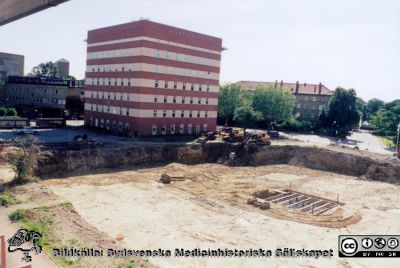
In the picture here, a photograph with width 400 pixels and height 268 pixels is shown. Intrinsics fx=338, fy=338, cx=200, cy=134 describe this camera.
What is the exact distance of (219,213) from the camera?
29766mm

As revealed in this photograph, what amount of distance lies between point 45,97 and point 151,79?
34.2 meters

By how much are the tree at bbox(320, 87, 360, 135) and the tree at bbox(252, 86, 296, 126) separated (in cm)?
977

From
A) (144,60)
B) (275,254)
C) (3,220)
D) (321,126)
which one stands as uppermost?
(144,60)

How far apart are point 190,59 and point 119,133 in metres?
18.2

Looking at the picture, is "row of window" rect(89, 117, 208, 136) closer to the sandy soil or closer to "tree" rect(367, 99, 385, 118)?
the sandy soil

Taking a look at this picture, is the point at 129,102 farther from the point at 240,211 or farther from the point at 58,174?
the point at 240,211

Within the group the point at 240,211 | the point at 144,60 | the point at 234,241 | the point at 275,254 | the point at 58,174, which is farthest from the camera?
the point at 144,60

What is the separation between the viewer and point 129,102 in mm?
54844

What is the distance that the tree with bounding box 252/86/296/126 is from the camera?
7781 cm

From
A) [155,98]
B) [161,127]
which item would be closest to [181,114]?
[161,127]

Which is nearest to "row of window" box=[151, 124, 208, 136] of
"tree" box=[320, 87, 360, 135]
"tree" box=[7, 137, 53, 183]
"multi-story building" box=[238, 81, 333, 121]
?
"tree" box=[7, 137, 53, 183]

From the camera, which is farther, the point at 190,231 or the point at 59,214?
the point at 190,231

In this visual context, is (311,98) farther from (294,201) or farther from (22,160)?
(22,160)

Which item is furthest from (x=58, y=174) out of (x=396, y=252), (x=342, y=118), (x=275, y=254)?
(x=342, y=118)
